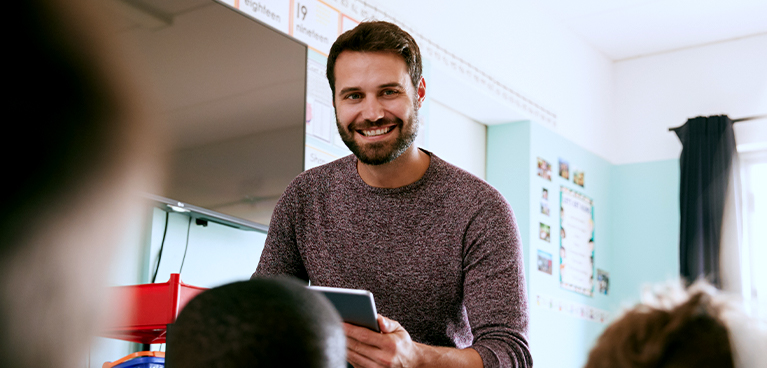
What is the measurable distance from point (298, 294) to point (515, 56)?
12.4ft

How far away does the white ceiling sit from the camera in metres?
4.18

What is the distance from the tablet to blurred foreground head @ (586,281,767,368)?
0.64 meters

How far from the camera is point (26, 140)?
0.88 feet

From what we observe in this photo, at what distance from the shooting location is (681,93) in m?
4.72

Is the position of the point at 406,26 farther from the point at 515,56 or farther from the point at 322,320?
the point at 322,320

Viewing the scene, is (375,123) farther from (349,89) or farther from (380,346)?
(380,346)

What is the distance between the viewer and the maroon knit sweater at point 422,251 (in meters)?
1.35

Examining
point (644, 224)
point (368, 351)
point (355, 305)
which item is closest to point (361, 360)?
point (368, 351)

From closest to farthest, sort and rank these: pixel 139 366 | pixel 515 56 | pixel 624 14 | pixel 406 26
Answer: pixel 139 366, pixel 406 26, pixel 515 56, pixel 624 14

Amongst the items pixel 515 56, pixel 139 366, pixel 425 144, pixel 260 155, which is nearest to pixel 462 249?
pixel 139 366

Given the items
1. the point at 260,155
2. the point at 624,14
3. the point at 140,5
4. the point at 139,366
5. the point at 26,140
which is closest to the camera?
the point at 26,140

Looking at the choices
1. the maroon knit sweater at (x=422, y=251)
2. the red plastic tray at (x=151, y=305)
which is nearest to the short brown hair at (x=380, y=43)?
the maroon knit sweater at (x=422, y=251)

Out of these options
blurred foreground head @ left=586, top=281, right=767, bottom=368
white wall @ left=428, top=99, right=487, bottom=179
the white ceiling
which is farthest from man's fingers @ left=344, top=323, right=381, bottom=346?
the white ceiling

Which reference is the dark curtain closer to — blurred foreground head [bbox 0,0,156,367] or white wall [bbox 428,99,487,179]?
white wall [bbox 428,99,487,179]
